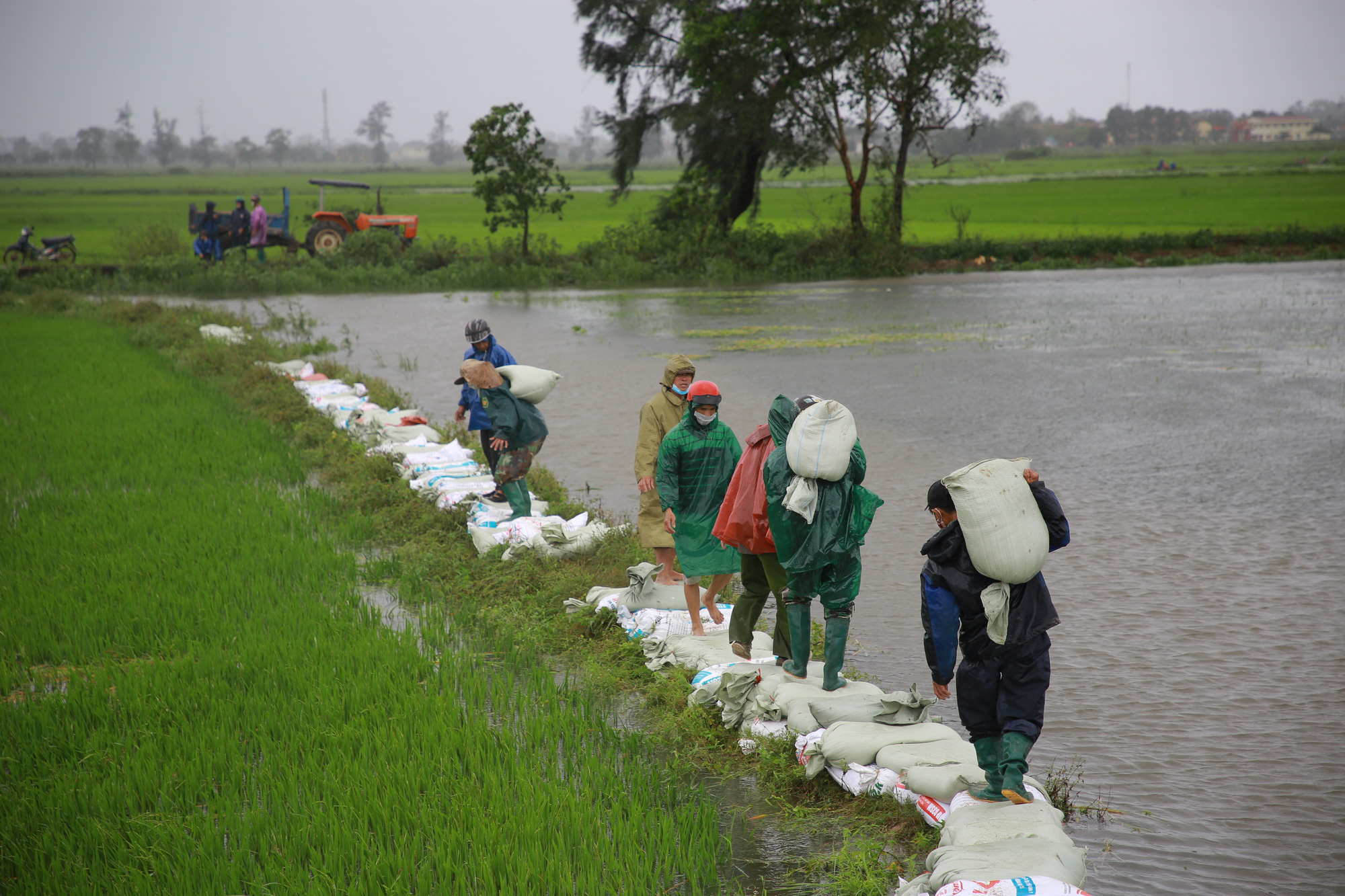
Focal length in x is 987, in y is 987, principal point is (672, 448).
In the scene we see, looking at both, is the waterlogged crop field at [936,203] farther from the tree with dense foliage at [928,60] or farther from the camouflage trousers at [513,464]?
the camouflage trousers at [513,464]

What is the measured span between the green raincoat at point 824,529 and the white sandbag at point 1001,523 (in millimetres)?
834

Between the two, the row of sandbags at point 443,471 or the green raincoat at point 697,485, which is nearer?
the green raincoat at point 697,485

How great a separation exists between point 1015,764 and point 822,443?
4.44 feet

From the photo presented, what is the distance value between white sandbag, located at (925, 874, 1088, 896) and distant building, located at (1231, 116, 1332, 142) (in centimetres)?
15579

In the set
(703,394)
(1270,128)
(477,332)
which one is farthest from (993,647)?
(1270,128)

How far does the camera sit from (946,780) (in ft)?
10.4

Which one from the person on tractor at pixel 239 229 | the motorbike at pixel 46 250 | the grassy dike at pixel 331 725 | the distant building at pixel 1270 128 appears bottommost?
the grassy dike at pixel 331 725

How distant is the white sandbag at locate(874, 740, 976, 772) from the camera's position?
3.33 meters

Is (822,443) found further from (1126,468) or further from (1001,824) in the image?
(1126,468)

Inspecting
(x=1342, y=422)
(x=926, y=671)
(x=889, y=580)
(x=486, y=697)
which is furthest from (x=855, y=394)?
(x=486, y=697)

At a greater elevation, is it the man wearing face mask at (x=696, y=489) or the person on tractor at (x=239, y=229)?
the person on tractor at (x=239, y=229)

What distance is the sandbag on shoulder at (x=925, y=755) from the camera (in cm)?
333

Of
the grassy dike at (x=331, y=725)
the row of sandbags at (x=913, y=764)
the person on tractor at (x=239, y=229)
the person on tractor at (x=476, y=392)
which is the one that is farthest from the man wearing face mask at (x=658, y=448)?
the person on tractor at (x=239, y=229)

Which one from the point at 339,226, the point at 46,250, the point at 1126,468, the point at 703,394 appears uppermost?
the point at 339,226
